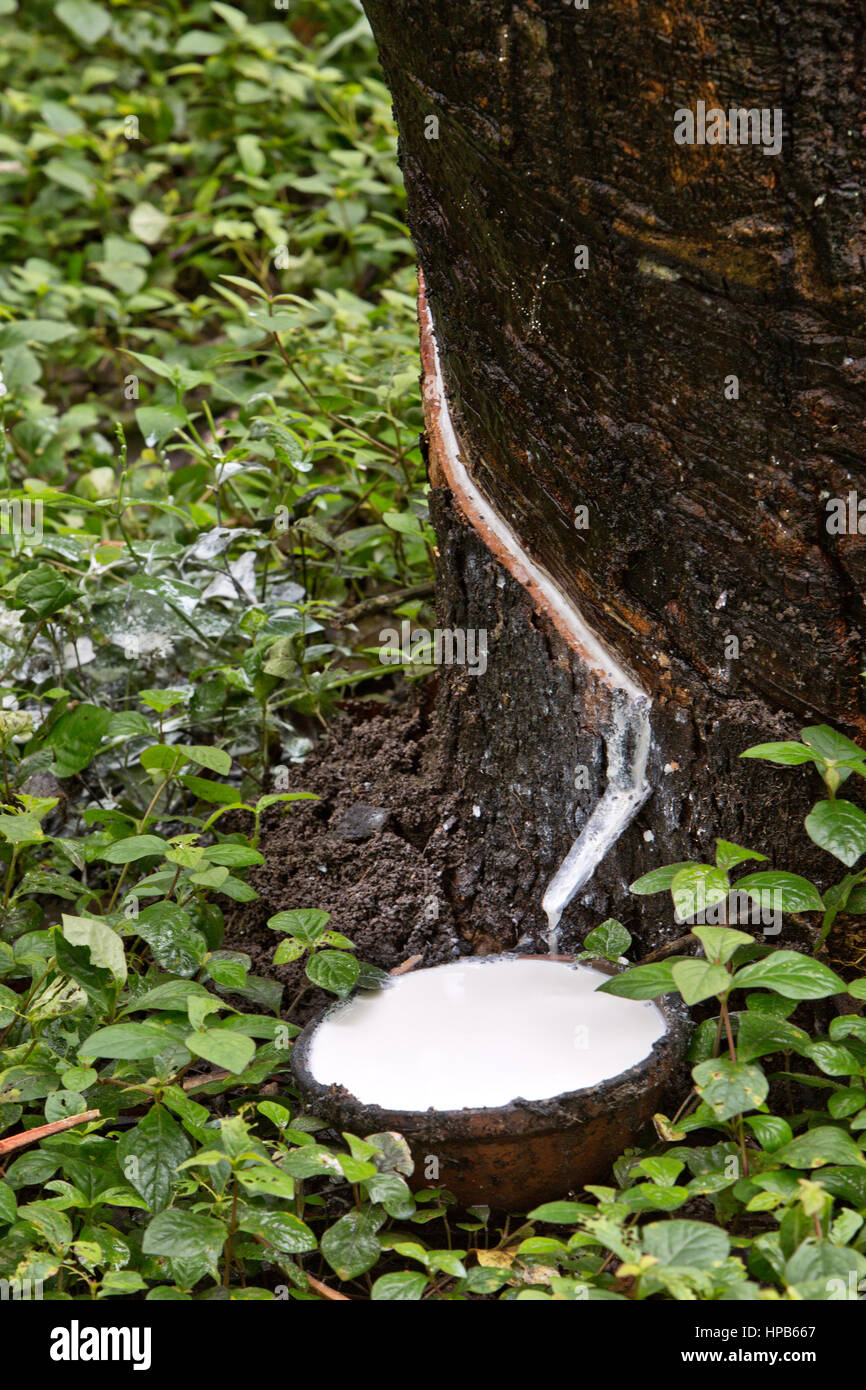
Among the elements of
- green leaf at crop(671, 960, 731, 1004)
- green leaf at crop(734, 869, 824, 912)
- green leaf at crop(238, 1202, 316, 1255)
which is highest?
green leaf at crop(734, 869, 824, 912)

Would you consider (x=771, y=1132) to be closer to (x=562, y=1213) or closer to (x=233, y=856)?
(x=562, y=1213)

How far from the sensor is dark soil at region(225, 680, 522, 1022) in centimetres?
195

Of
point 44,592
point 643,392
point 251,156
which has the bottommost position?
point 44,592

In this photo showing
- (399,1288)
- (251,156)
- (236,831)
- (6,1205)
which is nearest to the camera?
(399,1288)

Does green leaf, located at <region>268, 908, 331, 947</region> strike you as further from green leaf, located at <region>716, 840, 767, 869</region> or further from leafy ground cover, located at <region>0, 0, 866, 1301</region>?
green leaf, located at <region>716, 840, 767, 869</region>

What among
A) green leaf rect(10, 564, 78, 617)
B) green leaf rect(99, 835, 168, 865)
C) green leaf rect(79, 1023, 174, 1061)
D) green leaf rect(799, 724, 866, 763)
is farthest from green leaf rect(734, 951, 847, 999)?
green leaf rect(10, 564, 78, 617)

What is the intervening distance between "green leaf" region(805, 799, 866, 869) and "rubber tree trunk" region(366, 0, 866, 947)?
124 mm

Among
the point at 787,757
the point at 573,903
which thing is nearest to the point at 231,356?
the point at 573,903

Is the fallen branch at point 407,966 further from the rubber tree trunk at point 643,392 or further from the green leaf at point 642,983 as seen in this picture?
the green leaf at point 642,983

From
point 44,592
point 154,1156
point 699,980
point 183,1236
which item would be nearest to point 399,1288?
point 183,1236

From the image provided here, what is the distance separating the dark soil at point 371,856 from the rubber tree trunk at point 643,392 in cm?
9

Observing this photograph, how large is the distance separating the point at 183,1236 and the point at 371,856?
0.74m

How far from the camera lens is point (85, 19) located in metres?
4.79

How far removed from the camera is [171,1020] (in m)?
1.60
